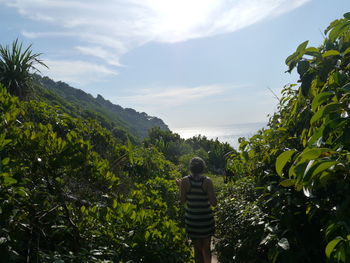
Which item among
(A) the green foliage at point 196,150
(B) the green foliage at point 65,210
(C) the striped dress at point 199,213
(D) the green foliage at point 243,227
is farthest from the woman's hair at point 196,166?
(A) the green foliage at point 196,150

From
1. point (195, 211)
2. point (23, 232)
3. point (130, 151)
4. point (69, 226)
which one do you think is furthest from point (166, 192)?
point (23, 232)

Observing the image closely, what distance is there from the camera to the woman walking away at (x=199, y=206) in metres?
4.12

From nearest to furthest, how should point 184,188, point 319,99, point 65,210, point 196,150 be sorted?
point 319,99, point 65,210, point 184,188, point 196,150

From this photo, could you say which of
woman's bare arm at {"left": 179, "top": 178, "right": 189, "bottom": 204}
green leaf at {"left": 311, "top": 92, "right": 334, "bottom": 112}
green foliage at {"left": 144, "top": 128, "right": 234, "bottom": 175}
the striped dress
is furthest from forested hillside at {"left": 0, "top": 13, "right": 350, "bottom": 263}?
green foliage at {"left": 144, "top": 128, "right": 234, "bottom": 175}

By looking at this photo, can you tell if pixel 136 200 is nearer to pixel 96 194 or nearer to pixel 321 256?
pixel 96 194

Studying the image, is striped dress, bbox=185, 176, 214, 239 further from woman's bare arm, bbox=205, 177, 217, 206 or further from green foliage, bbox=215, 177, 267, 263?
green foliage, bbox=215, 177, 267, 263

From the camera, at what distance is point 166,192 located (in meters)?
5.73

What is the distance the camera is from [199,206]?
4129 mm

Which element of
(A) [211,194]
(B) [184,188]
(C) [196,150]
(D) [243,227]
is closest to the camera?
(D) [243,227]

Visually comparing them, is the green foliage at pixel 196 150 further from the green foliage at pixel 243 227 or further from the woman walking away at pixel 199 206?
the woman walking away at pixel 199 206

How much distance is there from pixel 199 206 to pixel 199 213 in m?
0.10

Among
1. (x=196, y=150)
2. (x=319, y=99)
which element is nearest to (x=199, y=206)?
(x=319, y=99)

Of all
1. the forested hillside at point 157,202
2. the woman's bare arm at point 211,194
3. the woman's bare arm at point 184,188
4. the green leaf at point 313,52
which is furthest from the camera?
the woman's bare arm at point 184,188

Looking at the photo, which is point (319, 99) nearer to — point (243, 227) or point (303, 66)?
point (303, 66)
